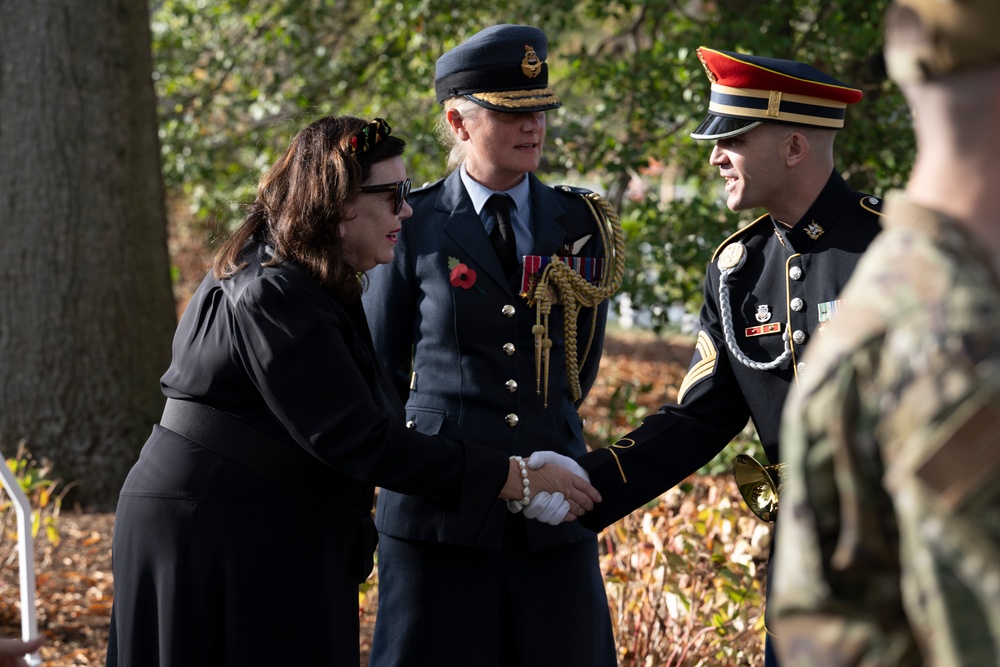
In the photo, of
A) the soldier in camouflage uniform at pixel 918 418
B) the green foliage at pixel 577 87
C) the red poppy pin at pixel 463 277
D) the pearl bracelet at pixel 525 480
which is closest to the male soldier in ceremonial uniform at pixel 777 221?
the pearl bracelet at pixel 525 480

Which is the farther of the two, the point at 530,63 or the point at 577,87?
the point at 577,87

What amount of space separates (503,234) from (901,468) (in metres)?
2.25

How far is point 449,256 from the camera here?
3318 mm

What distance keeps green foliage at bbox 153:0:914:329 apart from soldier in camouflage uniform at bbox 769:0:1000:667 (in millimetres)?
3661

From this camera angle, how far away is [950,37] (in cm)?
127

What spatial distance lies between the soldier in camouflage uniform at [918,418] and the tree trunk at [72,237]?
557 cm

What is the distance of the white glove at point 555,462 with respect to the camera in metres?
3.12

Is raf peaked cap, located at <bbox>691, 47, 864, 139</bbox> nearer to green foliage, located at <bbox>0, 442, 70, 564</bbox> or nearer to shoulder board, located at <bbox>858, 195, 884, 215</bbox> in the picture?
shoulder board, located at <bbox>858, 195, 884, 215</bbox>

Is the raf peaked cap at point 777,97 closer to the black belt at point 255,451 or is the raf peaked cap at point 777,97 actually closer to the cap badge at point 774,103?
the cap badge at point 774,103

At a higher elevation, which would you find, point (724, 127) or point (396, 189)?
point (724, 127)

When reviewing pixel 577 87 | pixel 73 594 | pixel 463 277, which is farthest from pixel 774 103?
pixel 577 87

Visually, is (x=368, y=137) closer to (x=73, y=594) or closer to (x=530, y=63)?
(x=530, y=63)

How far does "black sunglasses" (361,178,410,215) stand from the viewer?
9.56 ft

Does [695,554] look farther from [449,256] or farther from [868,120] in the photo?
[868,120]
